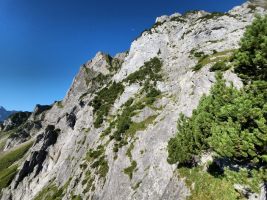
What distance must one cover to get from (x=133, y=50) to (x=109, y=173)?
7691 cm

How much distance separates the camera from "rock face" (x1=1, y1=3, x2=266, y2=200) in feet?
178

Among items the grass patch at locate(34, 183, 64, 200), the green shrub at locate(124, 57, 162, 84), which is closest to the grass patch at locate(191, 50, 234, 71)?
the green shrub at locate(124, 57, 162, 84)

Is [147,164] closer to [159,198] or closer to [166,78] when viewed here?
[159,198]

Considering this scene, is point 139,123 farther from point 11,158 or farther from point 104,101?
point 11,158

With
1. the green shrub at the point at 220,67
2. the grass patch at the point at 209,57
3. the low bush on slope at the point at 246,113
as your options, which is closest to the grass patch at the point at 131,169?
the green shrub at the point at 220,67

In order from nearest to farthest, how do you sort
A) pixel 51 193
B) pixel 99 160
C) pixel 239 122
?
1. pixel 239 122
2. pixel 99 160
3. pixel 51 193

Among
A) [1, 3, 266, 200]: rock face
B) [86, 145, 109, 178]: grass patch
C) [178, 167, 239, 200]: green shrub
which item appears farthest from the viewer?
[86, 145, 109, 178]: grass patch

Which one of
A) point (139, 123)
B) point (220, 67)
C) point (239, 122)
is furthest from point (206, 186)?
point (139, 123)

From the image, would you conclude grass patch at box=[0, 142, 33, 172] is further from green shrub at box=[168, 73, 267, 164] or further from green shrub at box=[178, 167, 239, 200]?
green shrub at box=[168, 73, 267, 164]

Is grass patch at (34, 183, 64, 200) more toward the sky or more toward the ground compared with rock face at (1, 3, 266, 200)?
more toward the ground

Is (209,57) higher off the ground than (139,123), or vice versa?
(209,57)

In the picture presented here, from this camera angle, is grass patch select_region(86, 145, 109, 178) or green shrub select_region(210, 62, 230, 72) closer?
green shrub select_region(210, 62, 230, 72)

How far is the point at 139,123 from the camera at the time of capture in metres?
70.0

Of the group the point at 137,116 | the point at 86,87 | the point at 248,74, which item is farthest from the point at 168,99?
the point at 86,87
